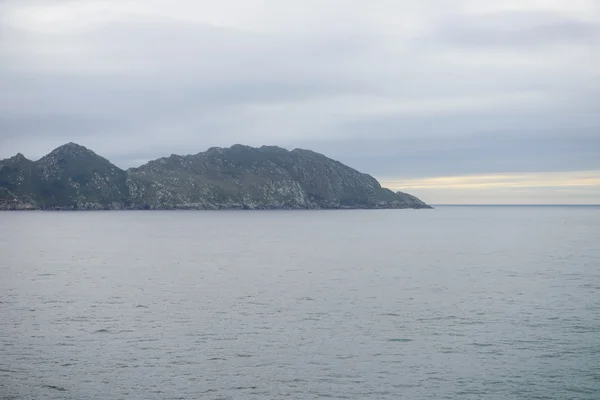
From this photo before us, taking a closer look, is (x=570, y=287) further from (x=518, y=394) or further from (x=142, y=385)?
(x=142, y=385)

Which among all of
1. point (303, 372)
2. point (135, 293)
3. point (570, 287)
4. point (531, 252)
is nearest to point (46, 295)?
point (135, 293)

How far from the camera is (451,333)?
5066 centimetres

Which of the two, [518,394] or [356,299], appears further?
[356,299]

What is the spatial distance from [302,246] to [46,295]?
84819 millimetres

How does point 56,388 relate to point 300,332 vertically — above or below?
below

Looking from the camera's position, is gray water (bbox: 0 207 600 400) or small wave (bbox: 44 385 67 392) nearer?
small wave (bbox: 44 385 67 392)

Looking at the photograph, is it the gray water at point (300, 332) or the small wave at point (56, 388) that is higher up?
the gray water at point (300, 332)

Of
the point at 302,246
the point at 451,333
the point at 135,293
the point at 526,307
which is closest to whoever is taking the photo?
the point at 451,333

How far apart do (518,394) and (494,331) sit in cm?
1528

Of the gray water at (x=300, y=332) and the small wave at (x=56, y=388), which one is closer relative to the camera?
the small wave at (x=56, y=388)

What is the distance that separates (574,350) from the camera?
44500 mm

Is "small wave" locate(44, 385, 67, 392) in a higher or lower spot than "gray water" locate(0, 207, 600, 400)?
lower

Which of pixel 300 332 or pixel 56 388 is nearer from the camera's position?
pixel 56 388

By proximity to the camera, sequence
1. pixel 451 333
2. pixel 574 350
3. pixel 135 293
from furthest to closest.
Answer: pixel 135 293 < pixel 451 333 < pixel 574 350
